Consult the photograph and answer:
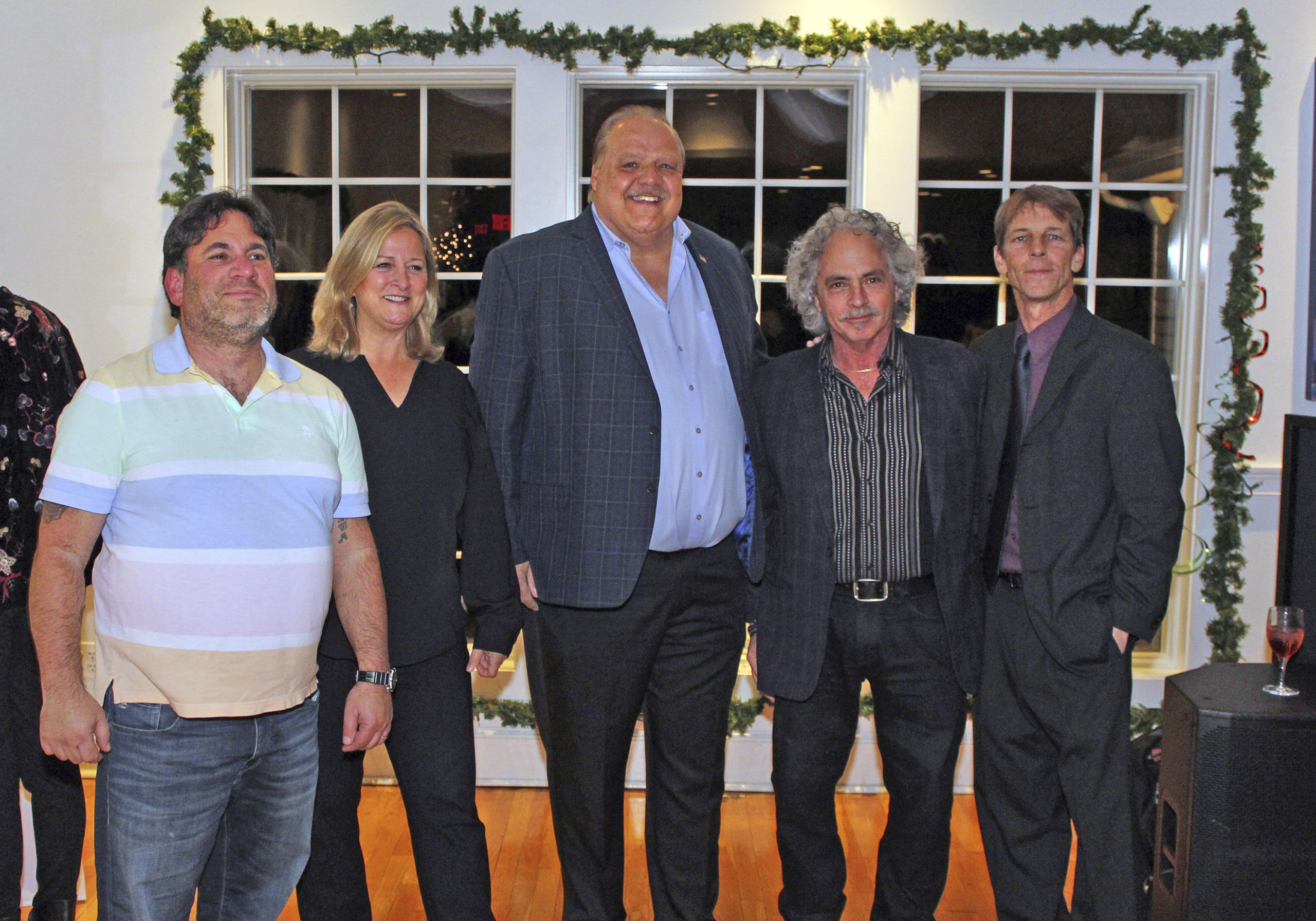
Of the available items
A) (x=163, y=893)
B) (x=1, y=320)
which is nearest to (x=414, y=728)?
(x=163, y=893)

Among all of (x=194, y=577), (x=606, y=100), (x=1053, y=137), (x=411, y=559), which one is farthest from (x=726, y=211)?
(x=194, y=577)

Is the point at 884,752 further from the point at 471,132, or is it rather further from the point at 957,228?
the point at 471,132

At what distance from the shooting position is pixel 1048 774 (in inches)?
93.8

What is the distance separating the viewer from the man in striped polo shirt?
1.60 meters

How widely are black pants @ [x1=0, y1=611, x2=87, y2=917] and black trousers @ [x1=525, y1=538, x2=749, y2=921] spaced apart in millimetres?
1093

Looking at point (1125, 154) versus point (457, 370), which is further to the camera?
point (1125, 154)

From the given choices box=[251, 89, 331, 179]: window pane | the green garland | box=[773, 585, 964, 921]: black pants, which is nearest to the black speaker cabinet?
box=[773, 585, 964, 921]: black pants

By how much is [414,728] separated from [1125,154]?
3338mm

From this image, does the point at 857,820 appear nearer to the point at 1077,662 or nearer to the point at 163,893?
the point at 1077,662

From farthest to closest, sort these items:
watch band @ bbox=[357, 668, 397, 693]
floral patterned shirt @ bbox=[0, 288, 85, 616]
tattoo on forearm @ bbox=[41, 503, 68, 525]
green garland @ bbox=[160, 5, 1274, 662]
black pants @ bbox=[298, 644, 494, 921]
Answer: green garland @ bbox=[160, 5, 1274, 662] → floral patterned shirt @ bbox=[0, 288, 85, 616] → black pants @ bbox=[298, 644, 494, 921] → watch band @ bbox=[357, 668, 397, 693] → tattoo on forearm @ bbox=[41, 503, 68, 525]

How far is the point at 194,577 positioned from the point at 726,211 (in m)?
2.68

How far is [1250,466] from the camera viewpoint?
12.1 feet

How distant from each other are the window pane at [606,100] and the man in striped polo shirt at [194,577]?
214 cm

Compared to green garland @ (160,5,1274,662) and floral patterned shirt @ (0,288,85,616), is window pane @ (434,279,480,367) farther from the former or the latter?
floral patterned shirt @ (0,288,85,616)
